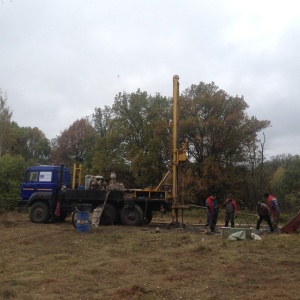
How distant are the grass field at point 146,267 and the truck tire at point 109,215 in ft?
13.0

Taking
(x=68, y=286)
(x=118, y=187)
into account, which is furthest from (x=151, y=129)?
(x=68, y=286)

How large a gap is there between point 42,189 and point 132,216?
4.79 m

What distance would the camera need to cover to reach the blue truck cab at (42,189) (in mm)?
20547

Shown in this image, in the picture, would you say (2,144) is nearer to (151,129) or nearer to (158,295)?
(151,129)

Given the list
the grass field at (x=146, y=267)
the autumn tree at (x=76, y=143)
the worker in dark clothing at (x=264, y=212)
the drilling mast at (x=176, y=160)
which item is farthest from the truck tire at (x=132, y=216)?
the autumn tree at (x=76, y=143)

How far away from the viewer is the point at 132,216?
1938cm

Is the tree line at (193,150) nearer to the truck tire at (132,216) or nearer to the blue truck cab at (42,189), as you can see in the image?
the blue truck cab at (42,189)

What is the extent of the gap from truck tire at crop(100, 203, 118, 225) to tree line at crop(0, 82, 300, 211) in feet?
38.5

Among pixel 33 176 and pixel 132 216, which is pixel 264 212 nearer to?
pixel 132 216

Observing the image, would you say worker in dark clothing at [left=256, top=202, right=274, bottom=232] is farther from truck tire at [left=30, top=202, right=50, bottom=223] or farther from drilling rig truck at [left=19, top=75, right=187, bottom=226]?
truck tire at [left=30, top=202, right=50, bottom=223]

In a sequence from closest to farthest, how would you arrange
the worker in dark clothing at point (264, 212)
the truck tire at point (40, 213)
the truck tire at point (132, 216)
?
the worker in dark clothing at point (264, 212), the truck tire at point (132, 216), the truck tire at point (40, 213)

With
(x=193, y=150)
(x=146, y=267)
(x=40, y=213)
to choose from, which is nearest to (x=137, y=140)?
(x=193, y=150)

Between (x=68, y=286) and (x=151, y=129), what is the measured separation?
3206cm

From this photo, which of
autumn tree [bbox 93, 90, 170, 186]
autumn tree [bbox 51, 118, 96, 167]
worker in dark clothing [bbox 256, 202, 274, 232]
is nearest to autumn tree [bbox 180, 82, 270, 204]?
autumn tree [bbox 93, 90, 170, 186]
